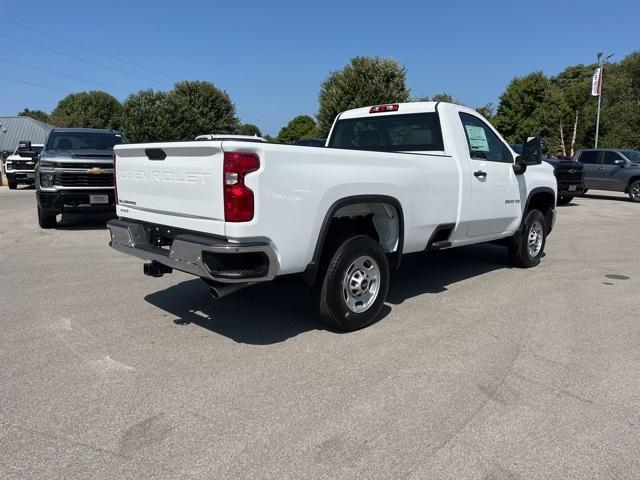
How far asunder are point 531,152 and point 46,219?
358 inches

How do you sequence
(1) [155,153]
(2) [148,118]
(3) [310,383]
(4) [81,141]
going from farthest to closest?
(2) [148,118], (4) [81,141], (1) [155,153], (3) [310,383]

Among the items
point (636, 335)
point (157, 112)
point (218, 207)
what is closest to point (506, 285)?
Answer: point (636, 335)

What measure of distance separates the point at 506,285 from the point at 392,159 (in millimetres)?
2728

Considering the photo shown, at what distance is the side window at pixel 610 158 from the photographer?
19.0 m

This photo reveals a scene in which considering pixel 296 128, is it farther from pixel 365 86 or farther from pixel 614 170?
pixel 614 170

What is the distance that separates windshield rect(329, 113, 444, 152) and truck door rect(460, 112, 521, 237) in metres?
0.40

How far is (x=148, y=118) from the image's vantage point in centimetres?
4312

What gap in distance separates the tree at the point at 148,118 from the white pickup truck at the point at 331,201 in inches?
1568

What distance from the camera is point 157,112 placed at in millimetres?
43094

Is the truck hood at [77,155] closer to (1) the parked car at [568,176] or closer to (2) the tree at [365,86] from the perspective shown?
(1) the parked car at [568,176]

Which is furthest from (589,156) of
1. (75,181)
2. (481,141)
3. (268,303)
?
(268,303)

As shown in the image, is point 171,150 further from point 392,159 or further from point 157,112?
point 157,112

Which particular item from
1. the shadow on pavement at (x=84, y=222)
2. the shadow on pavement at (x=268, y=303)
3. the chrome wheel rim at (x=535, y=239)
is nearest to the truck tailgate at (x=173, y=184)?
the shadow on pavement at (x=268, y=303)

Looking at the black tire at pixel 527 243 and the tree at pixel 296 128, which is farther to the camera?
the tree at pixel 296 128
